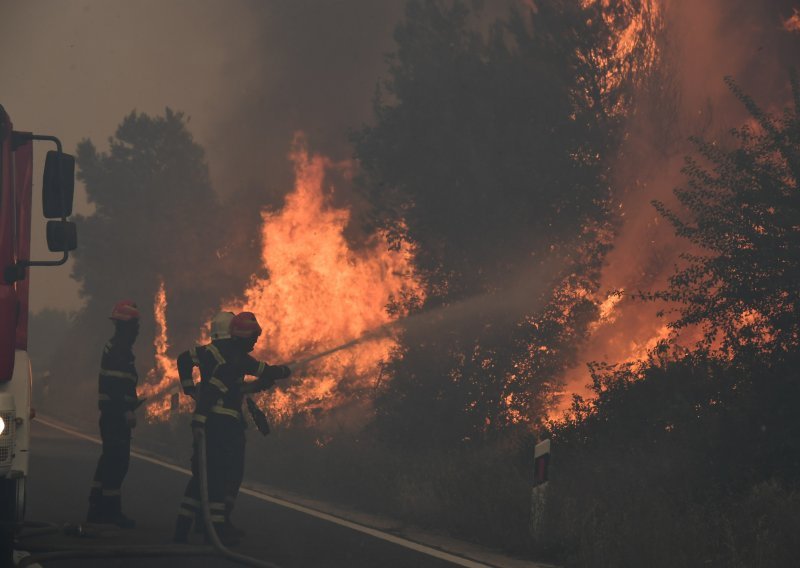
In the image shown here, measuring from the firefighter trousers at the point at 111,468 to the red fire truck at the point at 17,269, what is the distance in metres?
2.70

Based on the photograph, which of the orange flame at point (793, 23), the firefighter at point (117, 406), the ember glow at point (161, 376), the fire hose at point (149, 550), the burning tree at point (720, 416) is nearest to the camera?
the fire hose at point (149, 550)

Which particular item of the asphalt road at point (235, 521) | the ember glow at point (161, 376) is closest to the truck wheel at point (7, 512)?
the asphalt road at point (235, 521)

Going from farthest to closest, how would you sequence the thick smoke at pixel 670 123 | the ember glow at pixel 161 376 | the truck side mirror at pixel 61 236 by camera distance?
1. the ember glow at pixel 161 376
2. the thick smoke at pixel 670 123
3. the truck side mirror at pixel 61 236

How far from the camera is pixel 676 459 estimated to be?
1167cm

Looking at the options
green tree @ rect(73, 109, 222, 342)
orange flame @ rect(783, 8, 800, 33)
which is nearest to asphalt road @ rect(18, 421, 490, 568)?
orange flame @ rect(783, 8, 800, 33)

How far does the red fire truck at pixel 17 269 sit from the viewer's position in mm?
6836

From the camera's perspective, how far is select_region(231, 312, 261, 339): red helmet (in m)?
9.52

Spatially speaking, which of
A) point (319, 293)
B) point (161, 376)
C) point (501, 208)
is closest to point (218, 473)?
point (501, 208)

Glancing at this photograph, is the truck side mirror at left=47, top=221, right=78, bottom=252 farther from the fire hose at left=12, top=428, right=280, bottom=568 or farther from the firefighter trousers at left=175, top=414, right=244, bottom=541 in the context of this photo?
the firefighter trousers at left=175, top=414, right=244, bottom=541

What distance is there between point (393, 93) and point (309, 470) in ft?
24.7

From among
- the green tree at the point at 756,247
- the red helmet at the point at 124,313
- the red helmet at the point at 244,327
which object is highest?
the green tree at the point at 756,247

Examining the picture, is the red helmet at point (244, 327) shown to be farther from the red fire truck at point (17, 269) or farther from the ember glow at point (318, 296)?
the ember glow at point (318, 296)

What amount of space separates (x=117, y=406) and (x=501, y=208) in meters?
7.82

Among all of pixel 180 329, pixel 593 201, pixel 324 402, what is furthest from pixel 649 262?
pixel 180 329
